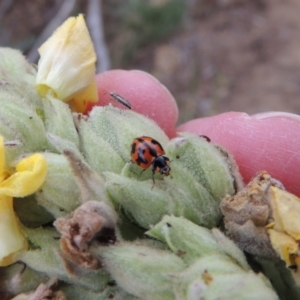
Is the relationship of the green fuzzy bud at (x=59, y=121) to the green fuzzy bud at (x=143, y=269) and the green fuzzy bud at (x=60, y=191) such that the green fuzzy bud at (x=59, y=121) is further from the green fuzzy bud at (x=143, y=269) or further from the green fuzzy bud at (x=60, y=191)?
the green fuzzy bud at (x=143, y=269)

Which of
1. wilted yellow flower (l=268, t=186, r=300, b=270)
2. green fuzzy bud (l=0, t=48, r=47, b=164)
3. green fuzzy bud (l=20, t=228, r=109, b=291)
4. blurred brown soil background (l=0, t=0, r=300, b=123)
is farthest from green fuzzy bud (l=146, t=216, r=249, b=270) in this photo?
blurred brown soil background (l=0, t=0, r=300, b=123)

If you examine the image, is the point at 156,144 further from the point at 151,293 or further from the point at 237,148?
Answer: the point at 237,148

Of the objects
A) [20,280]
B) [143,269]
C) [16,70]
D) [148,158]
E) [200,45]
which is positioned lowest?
[200,45]

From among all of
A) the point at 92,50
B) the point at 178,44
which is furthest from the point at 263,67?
the point at 92,50

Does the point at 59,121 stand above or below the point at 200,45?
above

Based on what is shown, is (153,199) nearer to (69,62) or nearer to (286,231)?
(286,231)

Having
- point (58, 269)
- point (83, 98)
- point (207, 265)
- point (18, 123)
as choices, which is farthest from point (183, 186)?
point (83, 98)

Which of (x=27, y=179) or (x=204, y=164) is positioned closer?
(x=27, y=179)

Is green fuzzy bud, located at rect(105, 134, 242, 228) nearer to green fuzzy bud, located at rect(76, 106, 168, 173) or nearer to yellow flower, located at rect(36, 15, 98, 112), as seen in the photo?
green fuzzy bud, located at rect(76, 106, 168, 173)
